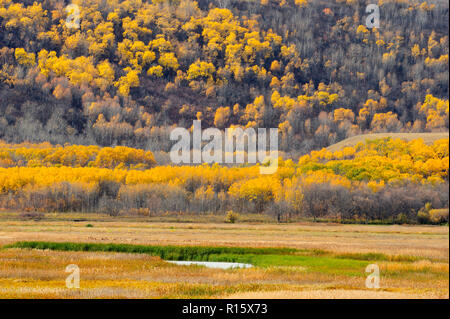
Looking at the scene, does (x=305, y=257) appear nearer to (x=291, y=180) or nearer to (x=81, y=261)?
(x=81, y=261)

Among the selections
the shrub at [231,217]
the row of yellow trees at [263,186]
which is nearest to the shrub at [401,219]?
the row of yellow trees at [263,186]

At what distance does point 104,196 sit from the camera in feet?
485

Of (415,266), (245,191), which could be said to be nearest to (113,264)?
(415,266)

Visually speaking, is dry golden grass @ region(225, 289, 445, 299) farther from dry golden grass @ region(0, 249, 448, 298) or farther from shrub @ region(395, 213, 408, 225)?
shrub @ region(395, 213, 408, 225)

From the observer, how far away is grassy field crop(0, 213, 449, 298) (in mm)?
50094

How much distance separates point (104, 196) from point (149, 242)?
67576mm

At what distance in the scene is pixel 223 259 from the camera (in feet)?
240

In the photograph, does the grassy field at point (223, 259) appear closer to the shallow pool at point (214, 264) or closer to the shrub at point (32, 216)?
the shallow pool at point (214, 264)

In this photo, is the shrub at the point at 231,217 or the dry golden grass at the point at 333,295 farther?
the shrub at the point at 231,217

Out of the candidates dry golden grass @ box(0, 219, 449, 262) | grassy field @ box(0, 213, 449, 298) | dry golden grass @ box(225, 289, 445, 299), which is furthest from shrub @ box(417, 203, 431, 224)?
dry golden grass @ box(225, 289, 445, 299)

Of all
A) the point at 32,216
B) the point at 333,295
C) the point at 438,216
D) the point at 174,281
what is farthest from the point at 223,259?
the point at 32,216

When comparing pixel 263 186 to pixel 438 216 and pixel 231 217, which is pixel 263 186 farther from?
pixel 438 216

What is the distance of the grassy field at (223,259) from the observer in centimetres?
5009
